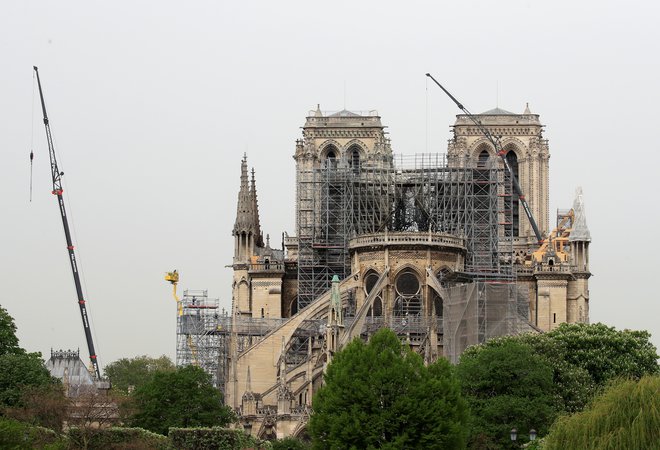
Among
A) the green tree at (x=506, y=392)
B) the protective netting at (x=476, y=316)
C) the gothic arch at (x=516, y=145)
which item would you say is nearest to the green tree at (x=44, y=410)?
the green tree at (x=506, y=392)

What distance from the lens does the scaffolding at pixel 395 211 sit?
133125mm

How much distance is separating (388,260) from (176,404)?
2928 cm

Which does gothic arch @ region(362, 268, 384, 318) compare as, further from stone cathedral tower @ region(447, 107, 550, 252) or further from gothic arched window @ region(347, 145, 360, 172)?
stone cathedral tower @ region(447, 107, 550, 252)

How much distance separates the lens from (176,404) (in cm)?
10175

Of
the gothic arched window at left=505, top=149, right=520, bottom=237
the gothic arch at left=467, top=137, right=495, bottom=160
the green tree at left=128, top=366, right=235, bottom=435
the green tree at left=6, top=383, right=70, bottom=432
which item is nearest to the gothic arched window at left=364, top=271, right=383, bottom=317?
the green tree at left=128, top=366, right=235, bottom=435

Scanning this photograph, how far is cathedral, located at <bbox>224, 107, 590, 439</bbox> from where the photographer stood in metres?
119

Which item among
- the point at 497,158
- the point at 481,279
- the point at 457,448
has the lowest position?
the point at 457,448

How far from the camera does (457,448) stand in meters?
84.1

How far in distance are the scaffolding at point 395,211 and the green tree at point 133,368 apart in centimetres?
3623

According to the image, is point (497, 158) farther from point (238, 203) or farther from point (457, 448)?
point (457, 448)

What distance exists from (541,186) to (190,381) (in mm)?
55455

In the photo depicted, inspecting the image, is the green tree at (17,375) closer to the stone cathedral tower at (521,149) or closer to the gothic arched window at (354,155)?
the gothic arched window at (354,155)

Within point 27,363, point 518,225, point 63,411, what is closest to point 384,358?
point 63,411

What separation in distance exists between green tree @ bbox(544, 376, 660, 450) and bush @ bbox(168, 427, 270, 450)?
909 inches
